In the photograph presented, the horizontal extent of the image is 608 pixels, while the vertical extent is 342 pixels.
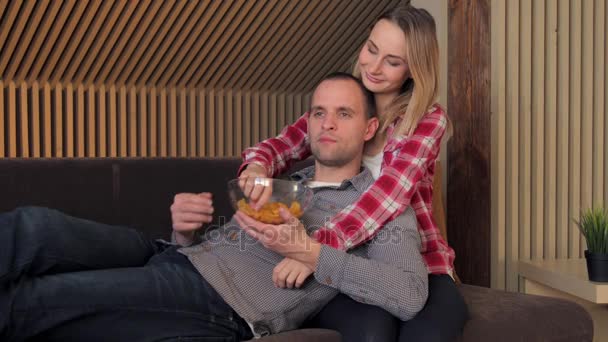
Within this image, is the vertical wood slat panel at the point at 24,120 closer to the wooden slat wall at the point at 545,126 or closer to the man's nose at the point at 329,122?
the man's nose at the point at 329,122

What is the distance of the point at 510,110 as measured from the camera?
2.65 m

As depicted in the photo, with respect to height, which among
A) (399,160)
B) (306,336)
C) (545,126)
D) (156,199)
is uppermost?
(545,126)

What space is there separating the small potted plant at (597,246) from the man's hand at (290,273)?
130cm

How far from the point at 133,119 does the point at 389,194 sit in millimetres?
2397

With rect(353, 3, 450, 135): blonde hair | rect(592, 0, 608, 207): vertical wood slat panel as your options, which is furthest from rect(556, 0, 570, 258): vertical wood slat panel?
rect(353, 3, 450, 135): blonde hair

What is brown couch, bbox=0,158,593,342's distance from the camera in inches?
63.2

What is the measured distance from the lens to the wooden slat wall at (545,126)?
2.65 m

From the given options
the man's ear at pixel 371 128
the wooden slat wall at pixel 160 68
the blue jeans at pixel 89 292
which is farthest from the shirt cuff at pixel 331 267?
the wooden slat wall at pixel 160 68

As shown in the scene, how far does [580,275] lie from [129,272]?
170cm

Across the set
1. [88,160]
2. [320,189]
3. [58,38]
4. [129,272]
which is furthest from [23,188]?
[58,38]

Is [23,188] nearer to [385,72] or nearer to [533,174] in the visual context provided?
[385,72]

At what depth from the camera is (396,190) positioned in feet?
5.19

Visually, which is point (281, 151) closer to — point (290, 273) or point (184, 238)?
point (184, 238)

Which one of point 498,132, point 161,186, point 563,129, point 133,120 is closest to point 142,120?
point 133,120
